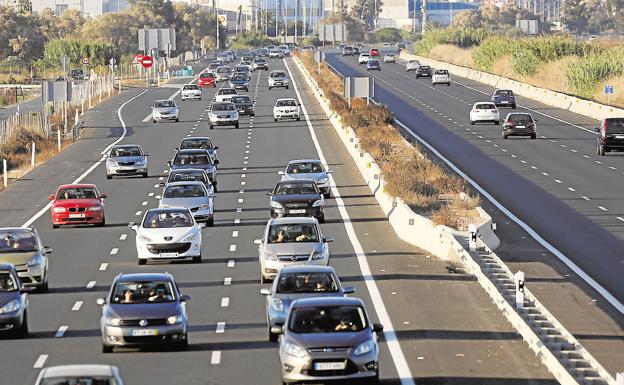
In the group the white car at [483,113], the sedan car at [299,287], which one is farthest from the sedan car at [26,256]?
the white car at [483,113]

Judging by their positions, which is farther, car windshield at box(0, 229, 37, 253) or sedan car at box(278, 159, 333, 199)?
sedan car at box(278, 159, 333, 199)

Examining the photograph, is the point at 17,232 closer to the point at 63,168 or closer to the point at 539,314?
the point at 539,314

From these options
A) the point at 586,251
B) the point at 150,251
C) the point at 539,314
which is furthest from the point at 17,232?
the point at 586,251

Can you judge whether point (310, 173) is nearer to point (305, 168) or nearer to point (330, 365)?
point (305, 168)

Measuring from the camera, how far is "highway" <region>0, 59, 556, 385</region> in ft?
72.9

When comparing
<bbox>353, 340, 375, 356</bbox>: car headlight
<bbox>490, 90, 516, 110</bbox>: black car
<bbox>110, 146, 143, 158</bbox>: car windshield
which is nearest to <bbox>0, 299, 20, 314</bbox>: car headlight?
<bbox>353, 340, 375, 356</bbox>: car headlight

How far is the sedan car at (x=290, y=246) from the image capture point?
3112 centimetres

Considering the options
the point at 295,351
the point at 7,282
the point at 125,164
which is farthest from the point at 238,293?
the point at 125,164

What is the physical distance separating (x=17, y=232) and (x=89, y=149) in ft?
132

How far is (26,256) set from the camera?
100 feet

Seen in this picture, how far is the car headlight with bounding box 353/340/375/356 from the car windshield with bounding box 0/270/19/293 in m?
7.78

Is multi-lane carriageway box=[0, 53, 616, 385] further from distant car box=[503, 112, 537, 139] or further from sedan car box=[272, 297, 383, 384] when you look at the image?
distant car box=[503, 112, 537, 139]

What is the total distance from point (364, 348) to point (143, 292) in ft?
17.4

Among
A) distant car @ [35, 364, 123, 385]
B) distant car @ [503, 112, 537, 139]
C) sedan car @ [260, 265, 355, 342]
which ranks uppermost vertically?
distant car @ [35, 364, 123, 385]
